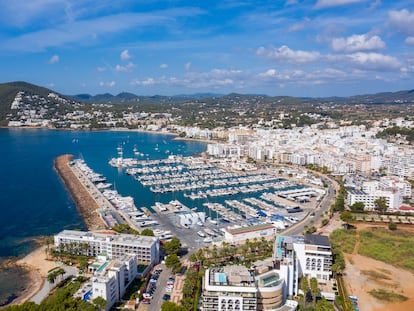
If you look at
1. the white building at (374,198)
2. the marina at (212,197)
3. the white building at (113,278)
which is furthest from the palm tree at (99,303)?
the white building at (374,198)

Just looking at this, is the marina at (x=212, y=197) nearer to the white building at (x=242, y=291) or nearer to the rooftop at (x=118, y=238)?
the rooftop at (x=118, y=238)

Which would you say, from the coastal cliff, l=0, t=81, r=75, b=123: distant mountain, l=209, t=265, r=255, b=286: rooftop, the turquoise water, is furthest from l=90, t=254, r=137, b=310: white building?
l=0, t=81, r=75, b=123: distant mountain

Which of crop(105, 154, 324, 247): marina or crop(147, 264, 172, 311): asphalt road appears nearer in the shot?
crop(147, 264, 172, 311): asphalt road

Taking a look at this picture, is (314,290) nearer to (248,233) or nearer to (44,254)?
(248,233)

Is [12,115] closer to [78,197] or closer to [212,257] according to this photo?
[78,197]

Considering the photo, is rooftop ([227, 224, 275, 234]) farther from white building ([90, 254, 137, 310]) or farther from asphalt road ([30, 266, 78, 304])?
asphalt road ([30, 266, 78, 304])
